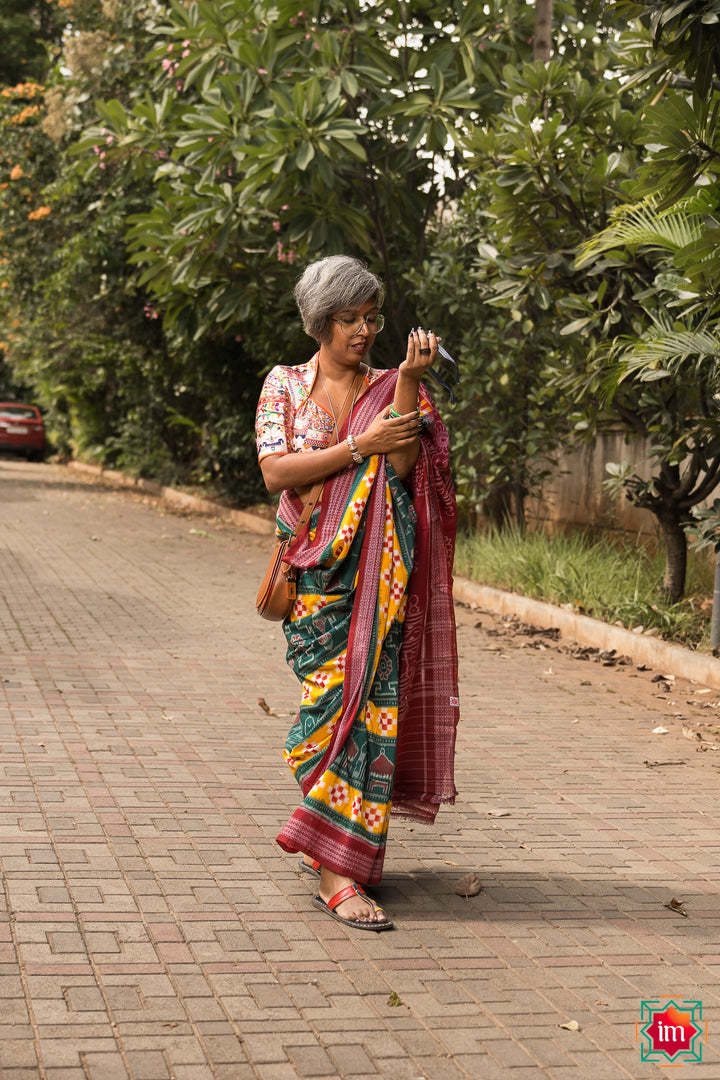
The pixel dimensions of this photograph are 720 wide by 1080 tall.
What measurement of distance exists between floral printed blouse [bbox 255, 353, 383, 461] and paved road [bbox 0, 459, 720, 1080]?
4.99 feet

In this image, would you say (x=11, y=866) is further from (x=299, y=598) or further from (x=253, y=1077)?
(x=253, y=1077)

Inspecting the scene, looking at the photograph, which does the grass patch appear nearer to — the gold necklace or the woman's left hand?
the gold necklace

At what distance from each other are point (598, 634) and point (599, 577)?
94cm

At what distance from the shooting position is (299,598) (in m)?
4.44

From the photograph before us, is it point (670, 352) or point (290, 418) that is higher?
point (670, 352)

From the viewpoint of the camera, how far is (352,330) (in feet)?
14.3

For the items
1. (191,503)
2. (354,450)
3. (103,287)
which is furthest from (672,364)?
(103,287)

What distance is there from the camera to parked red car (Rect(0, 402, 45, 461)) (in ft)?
120

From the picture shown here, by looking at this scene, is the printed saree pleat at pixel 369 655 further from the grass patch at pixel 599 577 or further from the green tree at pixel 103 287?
the green tree at pixel 103 287

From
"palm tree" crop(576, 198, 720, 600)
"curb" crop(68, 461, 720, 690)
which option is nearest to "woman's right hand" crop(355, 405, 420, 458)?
"palm tree" crop(576, 198, 720, 600)

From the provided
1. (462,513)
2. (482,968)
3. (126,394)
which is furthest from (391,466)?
(126,394)

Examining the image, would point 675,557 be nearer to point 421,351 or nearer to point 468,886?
point 468,886

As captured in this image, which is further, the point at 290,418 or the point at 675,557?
the point at 675,557

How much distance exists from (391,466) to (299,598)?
56 cm
